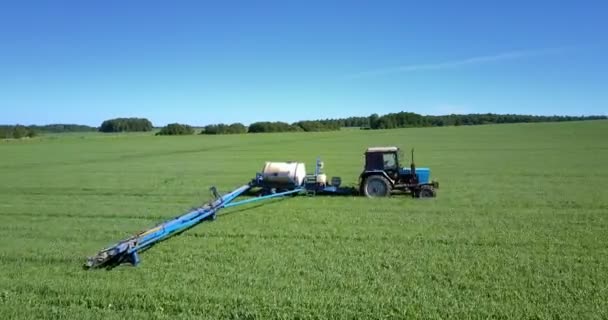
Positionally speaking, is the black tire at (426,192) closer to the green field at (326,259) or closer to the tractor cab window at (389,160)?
the green field at (326,259)

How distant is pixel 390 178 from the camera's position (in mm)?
15484

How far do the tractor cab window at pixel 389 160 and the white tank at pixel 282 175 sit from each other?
2.88 metres

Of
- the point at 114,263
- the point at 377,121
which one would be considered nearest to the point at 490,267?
the point at 114,263

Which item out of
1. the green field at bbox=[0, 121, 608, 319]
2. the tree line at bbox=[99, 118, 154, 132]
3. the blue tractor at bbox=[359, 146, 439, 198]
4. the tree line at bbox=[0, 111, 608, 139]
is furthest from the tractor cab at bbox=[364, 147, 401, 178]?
the tree line at bbox=[99, 118, 154, 132]

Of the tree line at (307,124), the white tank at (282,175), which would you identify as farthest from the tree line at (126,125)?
the white tank at (282,175)

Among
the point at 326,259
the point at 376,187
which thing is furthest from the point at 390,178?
the point at 326,259

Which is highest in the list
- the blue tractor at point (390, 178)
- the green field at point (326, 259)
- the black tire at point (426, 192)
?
the blue tractor at point (390, 178)

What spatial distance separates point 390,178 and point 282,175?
11.2 feet

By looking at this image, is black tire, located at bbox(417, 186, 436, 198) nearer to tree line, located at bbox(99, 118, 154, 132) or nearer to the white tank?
the white tank

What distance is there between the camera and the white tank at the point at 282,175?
1636 cm

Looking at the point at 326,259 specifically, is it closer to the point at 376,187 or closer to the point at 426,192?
the point at 376,187

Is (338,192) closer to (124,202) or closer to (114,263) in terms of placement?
(124,202)

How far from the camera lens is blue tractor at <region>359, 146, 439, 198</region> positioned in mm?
15234

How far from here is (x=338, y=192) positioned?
1611 centimetres
